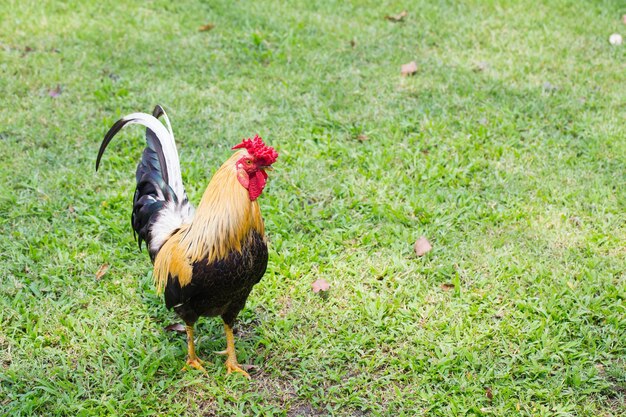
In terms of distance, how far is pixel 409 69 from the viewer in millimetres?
6625

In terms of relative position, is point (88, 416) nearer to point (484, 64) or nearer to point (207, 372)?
point (207, 372)

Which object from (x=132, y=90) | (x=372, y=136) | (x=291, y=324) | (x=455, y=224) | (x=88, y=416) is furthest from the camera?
(x=132, y=90)

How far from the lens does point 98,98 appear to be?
6070mm

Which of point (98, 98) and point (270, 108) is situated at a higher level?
point (98, 98)

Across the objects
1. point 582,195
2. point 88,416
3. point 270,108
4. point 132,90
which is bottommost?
Result: point 582,195

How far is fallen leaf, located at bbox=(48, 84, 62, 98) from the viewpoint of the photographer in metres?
6.11

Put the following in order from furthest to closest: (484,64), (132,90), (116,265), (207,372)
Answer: (484,64)
(132,90)
(116,265)
(207,372)

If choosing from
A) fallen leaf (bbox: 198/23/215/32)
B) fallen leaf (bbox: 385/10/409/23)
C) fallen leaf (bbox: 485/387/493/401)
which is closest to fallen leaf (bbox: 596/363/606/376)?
fallen leaf (bbox: 485/387/493/401)

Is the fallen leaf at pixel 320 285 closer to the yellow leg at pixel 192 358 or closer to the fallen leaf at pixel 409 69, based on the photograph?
the yellow leg at pixel 192 358

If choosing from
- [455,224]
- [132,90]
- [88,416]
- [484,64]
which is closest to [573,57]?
[484,64]

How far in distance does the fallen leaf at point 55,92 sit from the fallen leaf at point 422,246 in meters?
3.88

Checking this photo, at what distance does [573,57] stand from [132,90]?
4.76 metres

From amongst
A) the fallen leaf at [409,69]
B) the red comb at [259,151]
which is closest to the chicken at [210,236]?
the red comb at [259,151]

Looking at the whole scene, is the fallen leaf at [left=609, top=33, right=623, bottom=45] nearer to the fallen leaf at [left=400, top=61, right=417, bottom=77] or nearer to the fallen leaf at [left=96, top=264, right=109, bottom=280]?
the fallen leaf at [left=400, top=61, right=417, bottom=77]
